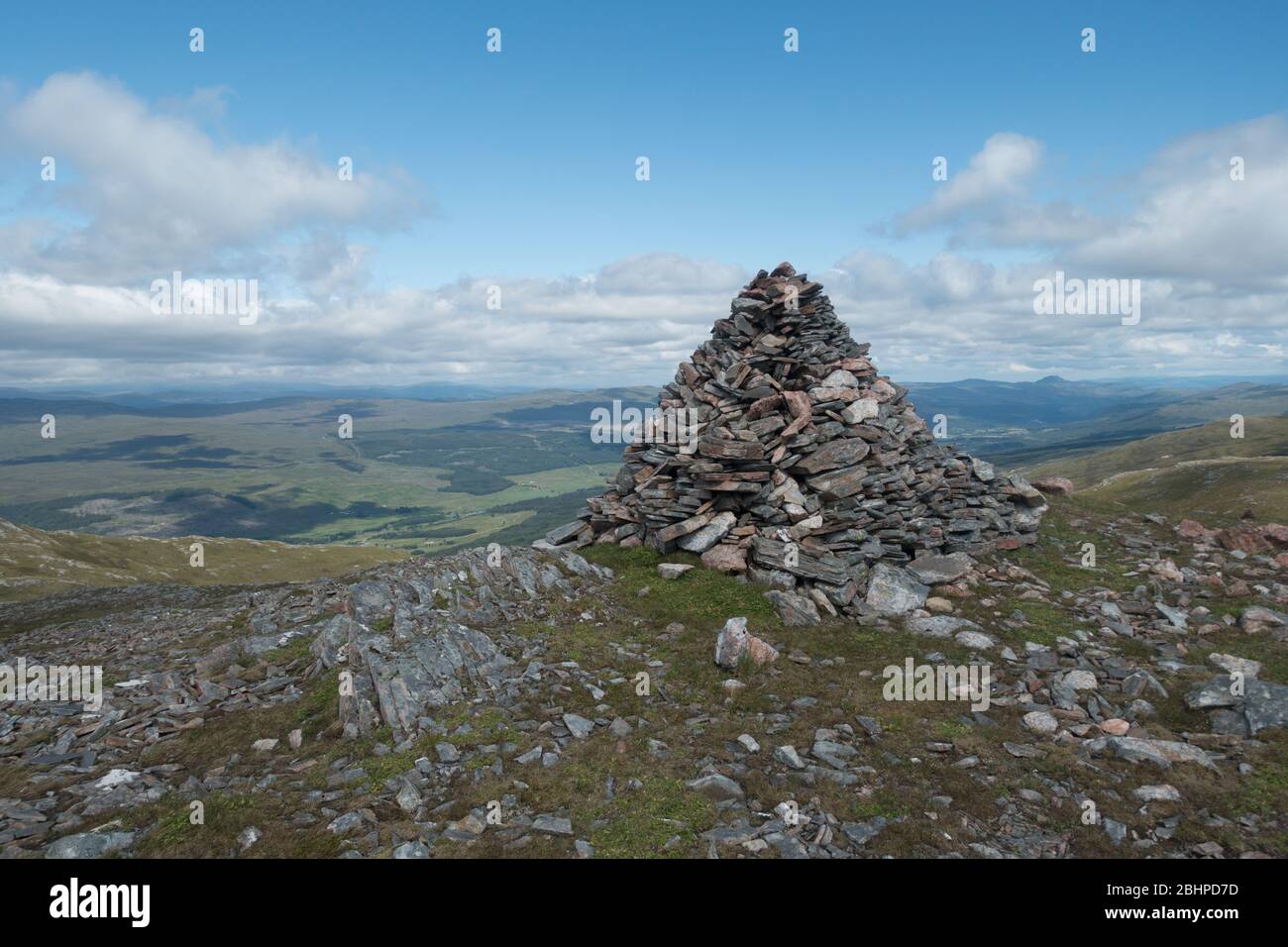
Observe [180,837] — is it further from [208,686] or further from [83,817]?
[208,686]

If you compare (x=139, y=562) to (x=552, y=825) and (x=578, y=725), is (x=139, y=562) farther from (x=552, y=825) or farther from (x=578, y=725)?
(x=552, y=825)

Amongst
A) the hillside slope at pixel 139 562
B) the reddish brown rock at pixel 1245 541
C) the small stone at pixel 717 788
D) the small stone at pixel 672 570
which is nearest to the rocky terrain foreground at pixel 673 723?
the small stone at pixel 717 788

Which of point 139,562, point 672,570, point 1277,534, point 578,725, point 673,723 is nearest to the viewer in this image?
point 578,725

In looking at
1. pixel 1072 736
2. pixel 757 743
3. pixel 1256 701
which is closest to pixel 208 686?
pixel 757 743

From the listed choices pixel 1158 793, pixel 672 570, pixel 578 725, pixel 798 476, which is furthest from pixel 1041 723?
pixel 672 570

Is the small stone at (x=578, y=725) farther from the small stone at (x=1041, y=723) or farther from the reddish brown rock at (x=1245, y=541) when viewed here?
the reddish brown rock at (x=1245, y=541)
